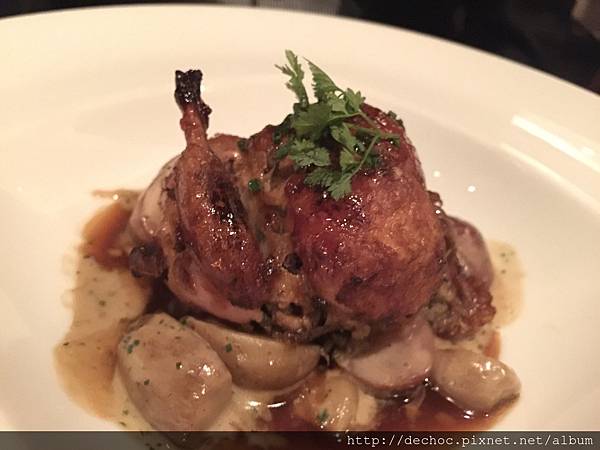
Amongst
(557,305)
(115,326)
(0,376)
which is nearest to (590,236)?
(557,305)

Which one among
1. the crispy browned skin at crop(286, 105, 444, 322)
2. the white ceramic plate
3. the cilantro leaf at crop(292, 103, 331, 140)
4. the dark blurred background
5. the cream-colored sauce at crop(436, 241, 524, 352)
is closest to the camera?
the crispy browned skin at crop(286, 105, 444, 322)

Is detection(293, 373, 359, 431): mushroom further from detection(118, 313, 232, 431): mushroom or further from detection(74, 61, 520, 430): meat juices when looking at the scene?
detection(118, 313, 232, 431): mushroom

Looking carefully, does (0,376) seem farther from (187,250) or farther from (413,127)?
(413,127)

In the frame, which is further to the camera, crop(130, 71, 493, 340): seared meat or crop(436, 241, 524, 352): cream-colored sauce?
crop(436, 241, 524, 352): cream-colored sauce

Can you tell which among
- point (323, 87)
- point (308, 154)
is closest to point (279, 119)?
point (323, 87)

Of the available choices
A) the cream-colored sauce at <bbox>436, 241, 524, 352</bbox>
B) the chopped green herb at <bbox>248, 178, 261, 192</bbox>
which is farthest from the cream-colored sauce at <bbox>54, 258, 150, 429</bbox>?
the cream-colored sauce at <bbox>436, 241, 524, 352</bbox>

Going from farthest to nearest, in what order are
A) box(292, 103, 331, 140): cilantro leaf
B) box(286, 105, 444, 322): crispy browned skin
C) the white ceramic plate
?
1. the white ceramic plate
2. box(292, 103, 331, 140): cilantro leaf
3. box(286, 105, 444, 322): crispy browned skin

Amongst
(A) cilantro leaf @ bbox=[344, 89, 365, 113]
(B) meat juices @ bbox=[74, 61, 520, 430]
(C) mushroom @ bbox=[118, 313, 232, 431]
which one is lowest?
(C) mushroom @ bbox=[118, 313, 232, 431]

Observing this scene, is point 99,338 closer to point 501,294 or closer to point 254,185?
point 254,185
